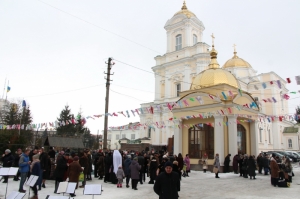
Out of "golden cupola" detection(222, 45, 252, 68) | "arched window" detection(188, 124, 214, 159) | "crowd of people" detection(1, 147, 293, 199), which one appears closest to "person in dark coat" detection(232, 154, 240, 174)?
"crowd of people" detection(1, 147, 293, 199)

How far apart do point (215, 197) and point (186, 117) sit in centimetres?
1005

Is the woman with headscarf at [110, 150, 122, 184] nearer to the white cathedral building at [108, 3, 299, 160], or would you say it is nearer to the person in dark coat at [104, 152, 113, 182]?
the person in dark coat at [104, 152, 113, 182]

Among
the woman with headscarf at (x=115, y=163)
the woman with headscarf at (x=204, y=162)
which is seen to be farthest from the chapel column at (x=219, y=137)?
the woman with headscarf at (x=115, y=163)

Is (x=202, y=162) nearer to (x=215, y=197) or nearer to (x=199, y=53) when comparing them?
(x=215, y=197)

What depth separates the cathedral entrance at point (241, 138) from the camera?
64.4ft

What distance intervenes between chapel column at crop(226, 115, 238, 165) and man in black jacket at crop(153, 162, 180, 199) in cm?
1331

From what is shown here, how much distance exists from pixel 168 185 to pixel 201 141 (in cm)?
1446

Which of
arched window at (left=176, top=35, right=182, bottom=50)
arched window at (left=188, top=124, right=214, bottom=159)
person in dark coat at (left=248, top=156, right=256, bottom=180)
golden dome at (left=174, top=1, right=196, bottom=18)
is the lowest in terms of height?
person in dark coat at (left=248, top=156, right=256, bottom=180)

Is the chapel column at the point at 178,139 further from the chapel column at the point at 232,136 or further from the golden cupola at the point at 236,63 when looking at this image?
the golden cupola at the point at 236,63

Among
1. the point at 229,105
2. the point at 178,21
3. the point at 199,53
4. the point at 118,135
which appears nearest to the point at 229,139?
the point at 229,105

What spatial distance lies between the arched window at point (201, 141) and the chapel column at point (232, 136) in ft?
4.21

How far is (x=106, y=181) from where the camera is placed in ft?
44.5

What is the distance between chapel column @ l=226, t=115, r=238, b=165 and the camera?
18.0 meters

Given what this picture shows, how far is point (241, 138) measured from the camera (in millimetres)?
20016
